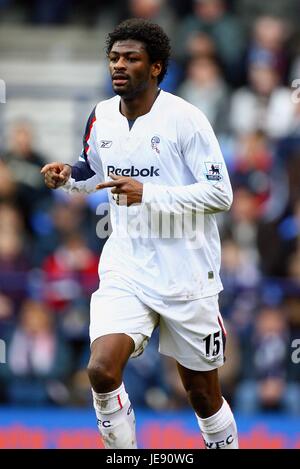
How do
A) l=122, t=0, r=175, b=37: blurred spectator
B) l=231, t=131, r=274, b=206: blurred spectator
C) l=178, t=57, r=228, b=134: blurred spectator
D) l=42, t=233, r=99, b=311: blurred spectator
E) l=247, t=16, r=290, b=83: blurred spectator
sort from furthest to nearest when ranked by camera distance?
1. l=122, t=0, r=175, b=37: blurred spectator
2. l=247, t=16, r=290, b=83: blurred spectator
3. l=178, t=57, r=228, b=134: blurred spectator
4. l=231, t=131, r=274, b=206: blurred spectator
5. l=42, t=233, r=99, b=311: blurred spectator

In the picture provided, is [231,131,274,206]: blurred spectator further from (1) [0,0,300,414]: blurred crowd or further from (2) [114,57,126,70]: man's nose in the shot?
(2) [114,57,126,70]: man's nose

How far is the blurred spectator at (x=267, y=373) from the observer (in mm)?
10930

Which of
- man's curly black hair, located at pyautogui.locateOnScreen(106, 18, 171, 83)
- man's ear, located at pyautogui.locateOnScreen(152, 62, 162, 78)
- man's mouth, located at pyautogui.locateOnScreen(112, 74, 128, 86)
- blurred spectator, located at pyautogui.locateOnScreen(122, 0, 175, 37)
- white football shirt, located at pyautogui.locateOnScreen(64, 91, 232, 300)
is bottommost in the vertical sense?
white football shirt, located at pyautogui.locateOnScreen(64, 91, 232, 300)

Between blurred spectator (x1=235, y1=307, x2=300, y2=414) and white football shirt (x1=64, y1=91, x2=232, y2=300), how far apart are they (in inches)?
155

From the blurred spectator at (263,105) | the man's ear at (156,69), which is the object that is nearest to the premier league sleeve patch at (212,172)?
the man's ear at (156,69)

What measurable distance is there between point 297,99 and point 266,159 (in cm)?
69

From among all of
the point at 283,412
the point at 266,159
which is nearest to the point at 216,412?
the point at 283,412

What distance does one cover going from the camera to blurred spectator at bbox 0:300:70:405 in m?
11.0

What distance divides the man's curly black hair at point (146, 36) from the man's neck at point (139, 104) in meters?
0.20

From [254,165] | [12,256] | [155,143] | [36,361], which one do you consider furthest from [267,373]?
[155,143]

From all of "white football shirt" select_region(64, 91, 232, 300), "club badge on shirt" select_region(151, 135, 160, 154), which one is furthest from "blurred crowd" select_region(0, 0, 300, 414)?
"club badge on shirt" select_region(151, 135, 160, 154)

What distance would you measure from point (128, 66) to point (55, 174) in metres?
0.75

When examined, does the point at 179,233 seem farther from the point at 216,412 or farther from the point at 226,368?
the point at 226,368

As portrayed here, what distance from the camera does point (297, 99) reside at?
12406mm
